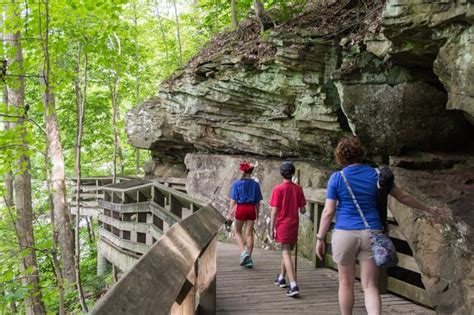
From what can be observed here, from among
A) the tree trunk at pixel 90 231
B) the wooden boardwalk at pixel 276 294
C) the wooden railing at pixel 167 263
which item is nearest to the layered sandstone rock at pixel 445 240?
the wooden boardwalk at pixel 276 294

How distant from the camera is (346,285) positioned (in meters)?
4.12

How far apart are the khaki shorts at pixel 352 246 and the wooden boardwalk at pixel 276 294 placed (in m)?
1.54

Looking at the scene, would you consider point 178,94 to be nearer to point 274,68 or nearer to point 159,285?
point 274,68

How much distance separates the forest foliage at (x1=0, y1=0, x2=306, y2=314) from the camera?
7.58 metres

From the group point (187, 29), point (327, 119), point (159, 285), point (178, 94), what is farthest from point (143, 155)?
point (159, 285)

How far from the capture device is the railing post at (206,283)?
4.36 metres

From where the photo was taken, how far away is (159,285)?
2.08 m

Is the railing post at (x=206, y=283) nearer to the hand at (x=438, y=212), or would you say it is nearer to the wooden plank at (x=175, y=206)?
the wooden plank at (x=175, y=206)

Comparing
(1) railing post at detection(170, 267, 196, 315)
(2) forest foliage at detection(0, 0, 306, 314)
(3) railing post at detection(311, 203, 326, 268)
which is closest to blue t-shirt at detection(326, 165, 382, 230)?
(1) railing post at detection(170, 267, 196, 315)

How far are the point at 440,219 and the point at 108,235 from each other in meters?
7.75

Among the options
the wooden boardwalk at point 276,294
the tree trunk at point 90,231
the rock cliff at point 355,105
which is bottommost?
the tree trunk at point 90,231

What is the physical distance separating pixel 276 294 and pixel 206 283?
177 centimetres

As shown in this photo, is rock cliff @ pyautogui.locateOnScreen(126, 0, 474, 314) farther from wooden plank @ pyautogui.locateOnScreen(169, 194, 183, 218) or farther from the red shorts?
wooden plank @ pyautogui.locateOnScreen(169, 194, 183, 218)

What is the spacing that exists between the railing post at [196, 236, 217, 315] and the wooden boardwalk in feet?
1.70
